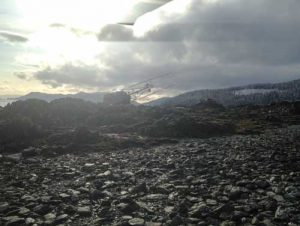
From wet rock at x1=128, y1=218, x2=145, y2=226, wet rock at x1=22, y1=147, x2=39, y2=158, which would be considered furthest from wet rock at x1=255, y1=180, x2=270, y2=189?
wet rock at x1=22, y1=147, x2=39, y2=158

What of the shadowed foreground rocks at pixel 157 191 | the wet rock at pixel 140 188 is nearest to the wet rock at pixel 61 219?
the shadowed foreground rocks at pixel 157 191

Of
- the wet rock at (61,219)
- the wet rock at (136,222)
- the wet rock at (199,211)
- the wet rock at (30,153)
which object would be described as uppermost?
the wet rock at (30,153)

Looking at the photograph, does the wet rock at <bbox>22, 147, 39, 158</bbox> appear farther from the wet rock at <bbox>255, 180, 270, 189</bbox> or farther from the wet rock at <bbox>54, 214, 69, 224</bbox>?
the wet rock at <bbox>255, 180, 270, 189</bbox>

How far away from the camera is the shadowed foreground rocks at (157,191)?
15.4 metres

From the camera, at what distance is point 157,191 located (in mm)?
19453

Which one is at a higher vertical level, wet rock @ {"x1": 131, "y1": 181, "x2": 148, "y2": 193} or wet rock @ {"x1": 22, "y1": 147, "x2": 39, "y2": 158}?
wet rock @ {"x1": 22, "y1": 147, "x2": 39, "y2": 158}

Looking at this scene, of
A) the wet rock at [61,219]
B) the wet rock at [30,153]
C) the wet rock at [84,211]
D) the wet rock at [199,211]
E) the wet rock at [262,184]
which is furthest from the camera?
the wet rock at [30,153]

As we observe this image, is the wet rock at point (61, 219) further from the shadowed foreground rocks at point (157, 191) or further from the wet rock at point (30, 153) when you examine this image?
the wet rock at point (30, 153)

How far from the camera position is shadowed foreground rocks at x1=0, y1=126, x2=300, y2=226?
50.4 feet

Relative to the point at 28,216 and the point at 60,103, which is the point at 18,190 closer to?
the point at 28,216

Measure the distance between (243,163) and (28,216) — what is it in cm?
1544

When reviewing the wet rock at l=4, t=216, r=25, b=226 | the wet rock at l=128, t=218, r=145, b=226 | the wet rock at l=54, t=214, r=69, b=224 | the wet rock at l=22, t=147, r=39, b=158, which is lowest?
the wet rock at l=128, t=218, r=145, b=226

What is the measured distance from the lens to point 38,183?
2214 centimetres

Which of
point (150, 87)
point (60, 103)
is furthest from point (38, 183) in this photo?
point (150, 87)
